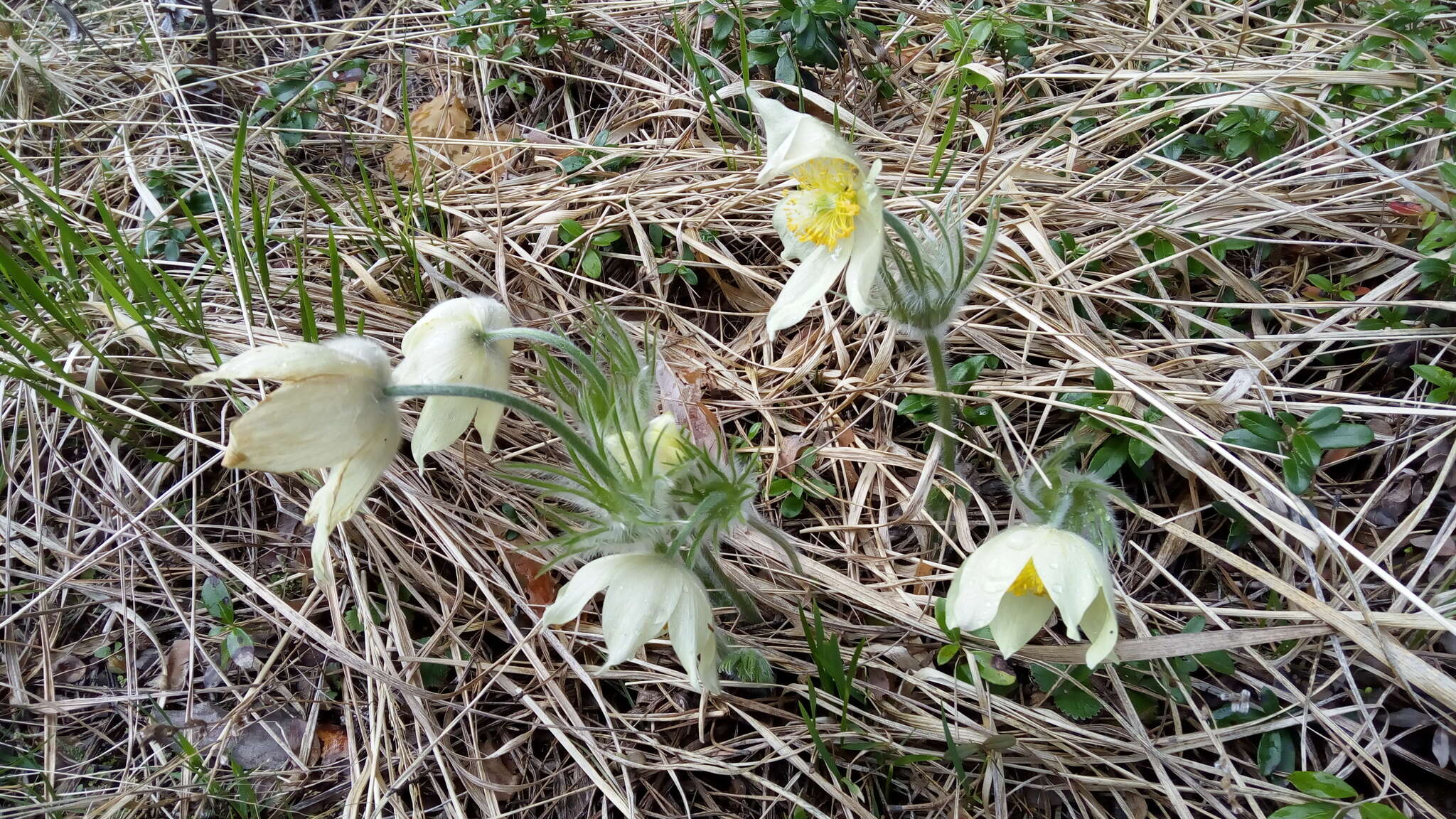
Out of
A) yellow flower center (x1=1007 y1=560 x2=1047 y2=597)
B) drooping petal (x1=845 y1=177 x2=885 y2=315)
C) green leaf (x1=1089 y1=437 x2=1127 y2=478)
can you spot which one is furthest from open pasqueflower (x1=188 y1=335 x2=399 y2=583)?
green leaf (x1=1089 y1=437 x2=1127 y2=478)

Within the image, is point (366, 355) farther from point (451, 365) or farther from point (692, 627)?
point (692, 627)

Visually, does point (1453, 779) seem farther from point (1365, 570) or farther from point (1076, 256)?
point (1076, 256)

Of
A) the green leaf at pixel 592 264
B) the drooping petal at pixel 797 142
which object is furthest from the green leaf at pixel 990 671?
the green leaf at pixel 592 264

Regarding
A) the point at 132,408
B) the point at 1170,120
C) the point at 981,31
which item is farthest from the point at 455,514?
the point at 1170,120

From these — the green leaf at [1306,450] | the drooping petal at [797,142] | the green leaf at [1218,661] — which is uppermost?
the drooping petal at [797,142]

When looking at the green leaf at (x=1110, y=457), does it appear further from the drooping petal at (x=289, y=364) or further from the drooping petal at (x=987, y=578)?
the drooping petal at (x=289, y=364)
